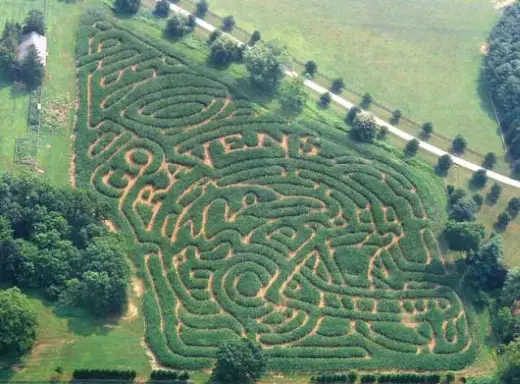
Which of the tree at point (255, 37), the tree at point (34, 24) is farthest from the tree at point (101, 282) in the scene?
the tree at point (255, 37)

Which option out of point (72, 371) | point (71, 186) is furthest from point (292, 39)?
point (72, 371)

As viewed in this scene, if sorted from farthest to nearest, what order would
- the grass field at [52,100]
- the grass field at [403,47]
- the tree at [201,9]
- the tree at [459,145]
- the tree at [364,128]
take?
the tree at [201,9]
the grass field at [403,47]
the tree at [459,145]
the tree at [364,128]
the grass field at [52,100]

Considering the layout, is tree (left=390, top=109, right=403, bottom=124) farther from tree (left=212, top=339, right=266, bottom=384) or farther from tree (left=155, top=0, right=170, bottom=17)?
tree (left=212, top=339, right=266, bottom=384)

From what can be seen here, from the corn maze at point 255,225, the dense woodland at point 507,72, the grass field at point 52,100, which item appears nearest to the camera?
the corn maze at point 255,225

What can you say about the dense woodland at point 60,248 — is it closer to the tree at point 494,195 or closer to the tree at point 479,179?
the tree at point 479,179

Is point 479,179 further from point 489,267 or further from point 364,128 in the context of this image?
point 364,128

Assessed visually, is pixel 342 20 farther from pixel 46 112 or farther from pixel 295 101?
pixel 46 112
